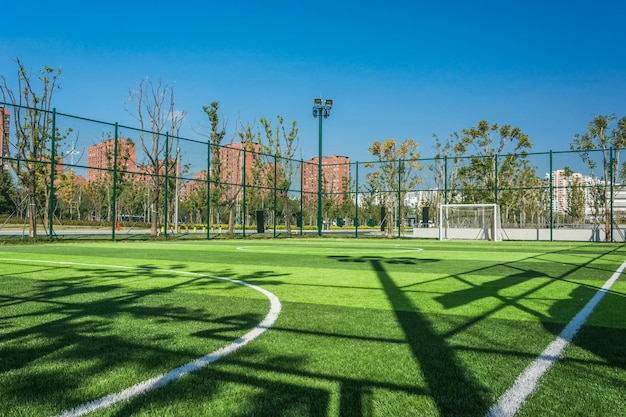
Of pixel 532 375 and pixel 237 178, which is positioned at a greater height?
pixel 237 178

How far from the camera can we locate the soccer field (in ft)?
7.11

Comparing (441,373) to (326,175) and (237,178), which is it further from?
(326,175)

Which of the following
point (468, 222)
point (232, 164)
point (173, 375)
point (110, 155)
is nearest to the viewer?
point (173, 375)

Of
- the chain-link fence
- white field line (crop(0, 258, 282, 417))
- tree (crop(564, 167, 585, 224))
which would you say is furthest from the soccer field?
tree (crop(564, 167, 585, 224))

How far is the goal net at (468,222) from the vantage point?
27812 mm

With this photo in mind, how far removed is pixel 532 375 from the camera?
8.36ft

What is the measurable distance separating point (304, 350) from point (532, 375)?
134 centimetres

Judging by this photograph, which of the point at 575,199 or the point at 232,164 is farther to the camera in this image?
the point at 575,199

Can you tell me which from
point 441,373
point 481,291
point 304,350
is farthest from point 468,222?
point 441,373

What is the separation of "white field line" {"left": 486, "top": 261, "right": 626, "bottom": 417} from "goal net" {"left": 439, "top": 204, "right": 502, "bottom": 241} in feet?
79.6

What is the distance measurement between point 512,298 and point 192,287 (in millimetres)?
3881

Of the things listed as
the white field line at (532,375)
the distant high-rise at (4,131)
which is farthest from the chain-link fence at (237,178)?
the white field line at (532,375)

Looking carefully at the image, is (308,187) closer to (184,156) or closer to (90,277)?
(184,156)

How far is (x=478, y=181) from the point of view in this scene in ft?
111
